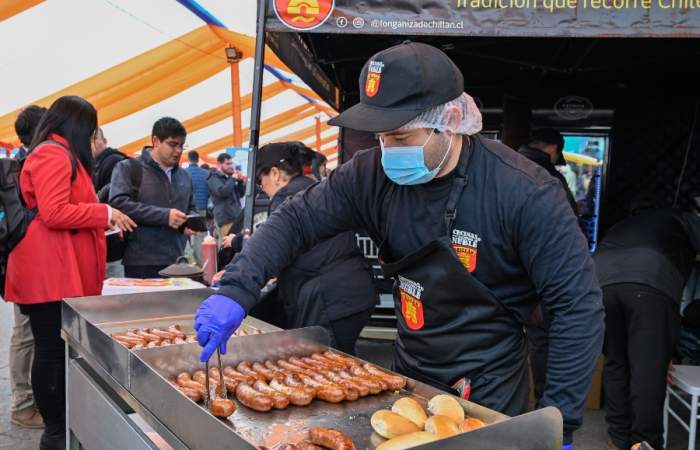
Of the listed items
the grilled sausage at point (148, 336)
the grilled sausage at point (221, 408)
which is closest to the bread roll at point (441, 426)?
the grilled sausage at point (221, 408)

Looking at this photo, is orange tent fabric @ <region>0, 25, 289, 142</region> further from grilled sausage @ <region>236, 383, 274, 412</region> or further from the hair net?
grilled sausage @ <region>236, 383, 274, 412</region>

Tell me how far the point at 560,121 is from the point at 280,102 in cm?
1019

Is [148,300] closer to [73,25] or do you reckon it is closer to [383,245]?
[383,245]

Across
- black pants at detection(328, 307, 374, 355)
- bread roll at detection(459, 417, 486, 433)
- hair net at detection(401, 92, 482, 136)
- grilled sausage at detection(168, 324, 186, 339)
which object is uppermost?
hair net at detection(401, 92, 482, 136)

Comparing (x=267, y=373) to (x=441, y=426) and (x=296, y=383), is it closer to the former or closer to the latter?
(x=296, y=383)

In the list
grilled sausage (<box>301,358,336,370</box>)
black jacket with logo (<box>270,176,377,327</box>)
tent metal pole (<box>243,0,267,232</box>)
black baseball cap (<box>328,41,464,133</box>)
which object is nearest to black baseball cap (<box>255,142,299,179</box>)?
tent metal pole (<box>243,0,267,232</box>)

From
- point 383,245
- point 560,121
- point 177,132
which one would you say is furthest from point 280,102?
point 383,245

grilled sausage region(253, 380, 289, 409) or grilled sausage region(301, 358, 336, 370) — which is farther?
grilled sausage region(301, 358, 336, 370)

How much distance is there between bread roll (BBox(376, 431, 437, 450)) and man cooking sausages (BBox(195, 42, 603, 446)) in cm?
47

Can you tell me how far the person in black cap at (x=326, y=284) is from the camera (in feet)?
11.2

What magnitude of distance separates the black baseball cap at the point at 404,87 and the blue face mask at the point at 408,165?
145 millimetres

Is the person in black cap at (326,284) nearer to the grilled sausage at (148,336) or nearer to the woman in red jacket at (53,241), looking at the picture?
the grilled sausage at (148,336)

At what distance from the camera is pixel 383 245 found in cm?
208

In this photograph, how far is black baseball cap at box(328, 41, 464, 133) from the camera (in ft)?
5.68
